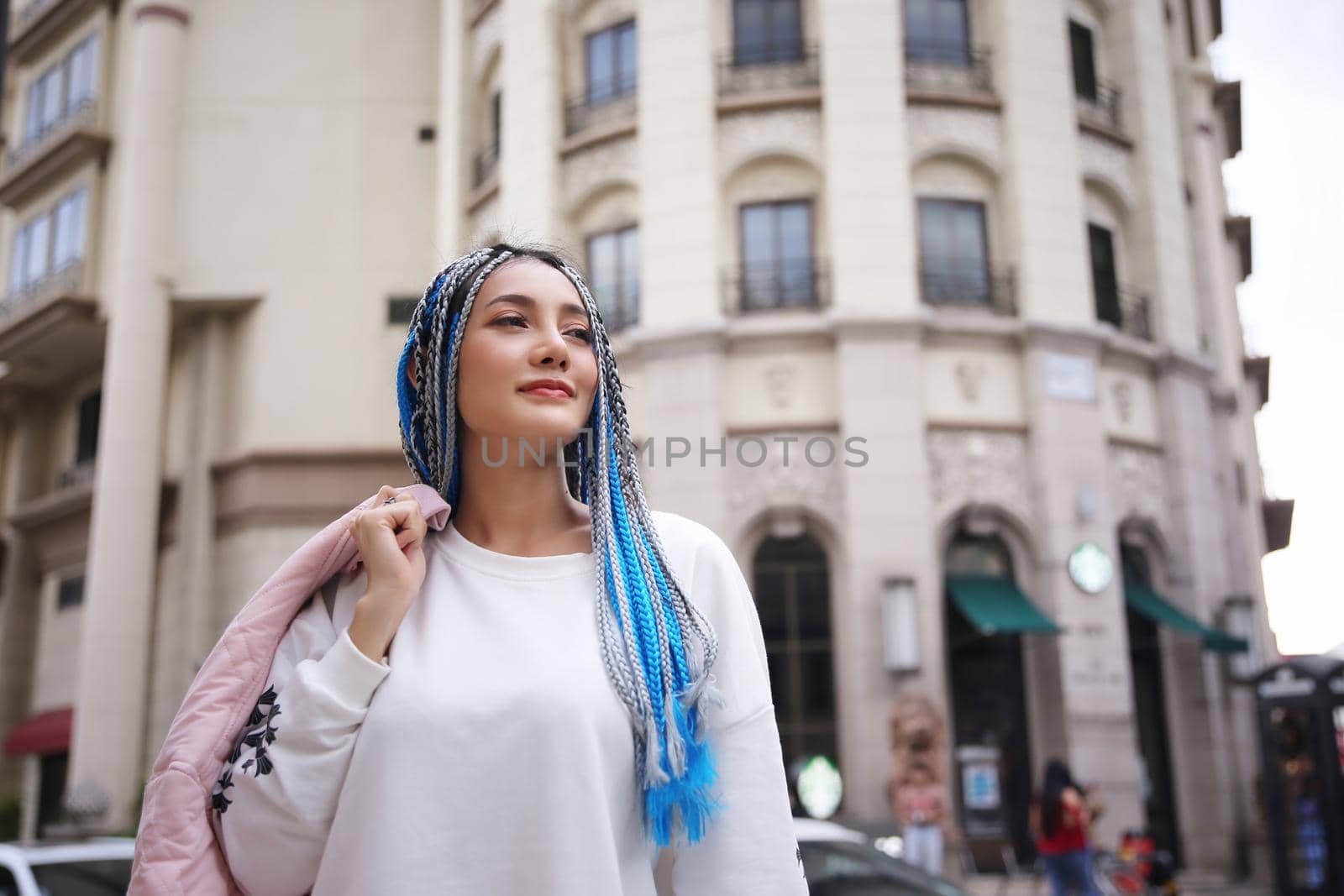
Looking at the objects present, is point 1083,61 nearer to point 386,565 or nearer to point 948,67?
point 948,67

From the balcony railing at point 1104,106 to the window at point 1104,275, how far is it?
5.65 ft

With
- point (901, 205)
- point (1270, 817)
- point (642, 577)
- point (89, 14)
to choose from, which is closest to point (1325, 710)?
point (1270, 817)

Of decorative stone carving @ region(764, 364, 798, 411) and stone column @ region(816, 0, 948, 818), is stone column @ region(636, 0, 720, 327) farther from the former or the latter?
stone column @ region(816, 0, 948, 818)

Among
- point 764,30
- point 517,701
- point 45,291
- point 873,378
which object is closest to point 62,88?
point 45,291

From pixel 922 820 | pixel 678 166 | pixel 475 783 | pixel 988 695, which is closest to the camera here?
pixel 475 783

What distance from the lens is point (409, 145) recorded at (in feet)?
72.9

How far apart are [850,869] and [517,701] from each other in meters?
5.61

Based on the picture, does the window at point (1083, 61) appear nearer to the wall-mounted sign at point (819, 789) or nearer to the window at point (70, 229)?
the wall-mounted sign at point (819, 789)

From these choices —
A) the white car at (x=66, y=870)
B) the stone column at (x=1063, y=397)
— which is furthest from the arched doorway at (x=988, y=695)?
the white car at (x=66, y=870)

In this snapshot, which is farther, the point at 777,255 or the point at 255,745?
the point at 777,255

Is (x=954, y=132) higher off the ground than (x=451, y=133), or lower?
lower

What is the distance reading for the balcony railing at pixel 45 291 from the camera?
22938 mm

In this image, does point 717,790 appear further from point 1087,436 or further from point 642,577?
point 1087,436

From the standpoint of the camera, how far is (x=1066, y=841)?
11.4 m
